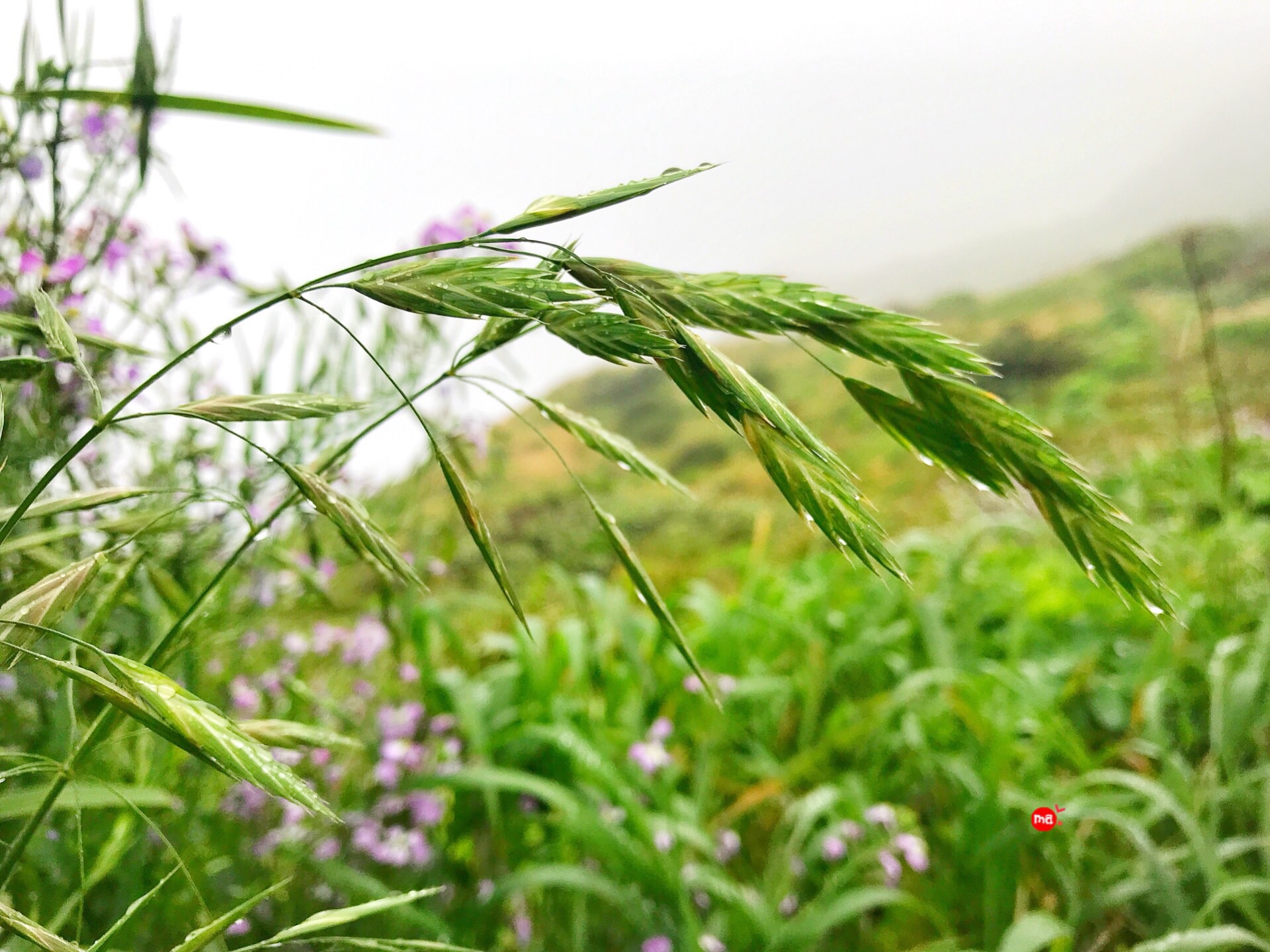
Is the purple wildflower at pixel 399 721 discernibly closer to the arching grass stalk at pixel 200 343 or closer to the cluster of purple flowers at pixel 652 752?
the cluster of purple flowers at pixel 652 752

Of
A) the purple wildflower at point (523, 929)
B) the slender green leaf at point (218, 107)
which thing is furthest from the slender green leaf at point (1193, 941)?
the slender green leaf at point (218, 107)

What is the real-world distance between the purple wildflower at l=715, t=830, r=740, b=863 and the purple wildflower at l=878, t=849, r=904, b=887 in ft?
0.81

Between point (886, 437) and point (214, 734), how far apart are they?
9.74 feet

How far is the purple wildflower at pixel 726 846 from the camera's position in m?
1.34

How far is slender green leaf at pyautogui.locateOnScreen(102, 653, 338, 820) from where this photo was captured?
1.06 ft

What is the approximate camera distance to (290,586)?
4.75ft

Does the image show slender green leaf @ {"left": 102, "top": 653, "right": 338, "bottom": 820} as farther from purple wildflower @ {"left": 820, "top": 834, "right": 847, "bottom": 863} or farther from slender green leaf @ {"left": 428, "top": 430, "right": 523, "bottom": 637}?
purple wildflower @ {"left": 820, "top": 834, "right": 847, "bottom": 863}

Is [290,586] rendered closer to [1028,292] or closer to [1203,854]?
[1203,854]

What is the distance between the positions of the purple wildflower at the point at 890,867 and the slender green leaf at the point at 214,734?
1.14 m

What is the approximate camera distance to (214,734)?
13.2 inches

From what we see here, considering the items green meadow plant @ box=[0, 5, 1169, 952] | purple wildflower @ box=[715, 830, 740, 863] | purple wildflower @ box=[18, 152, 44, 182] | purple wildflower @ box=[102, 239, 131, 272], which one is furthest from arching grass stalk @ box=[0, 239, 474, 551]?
purple wildflower @ box=[715, 830, 740, 863]

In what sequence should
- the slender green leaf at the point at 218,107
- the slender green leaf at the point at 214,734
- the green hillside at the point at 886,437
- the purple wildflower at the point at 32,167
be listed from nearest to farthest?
the slender green leaf at the point at 214,734 → the slender green leaf at the point at 218,107 → the purple wildflower at the point at 32,167 → the green hillside at the point at 886,437

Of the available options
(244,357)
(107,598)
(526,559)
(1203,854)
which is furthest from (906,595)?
(526,559)

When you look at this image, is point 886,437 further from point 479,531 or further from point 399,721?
point 479,531
